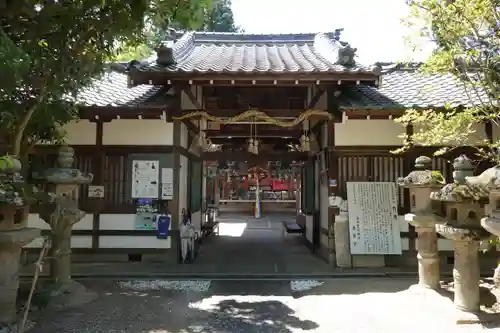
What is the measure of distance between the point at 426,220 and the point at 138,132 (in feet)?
21.8

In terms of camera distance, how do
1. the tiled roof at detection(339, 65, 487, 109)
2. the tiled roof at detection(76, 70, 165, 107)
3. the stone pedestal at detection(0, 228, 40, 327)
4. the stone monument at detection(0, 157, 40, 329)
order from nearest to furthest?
1. the stone monument at detection(0, 157, 40, 329)
2. the stone pedestal at detection(0, 228, 40, 327)
3. the tiled roof at detection(339, 65, 487, 109)
4. the tiled roof at detection(76, 70, 165, 107)

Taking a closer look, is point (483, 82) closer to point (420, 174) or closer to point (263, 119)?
point (420, 174)

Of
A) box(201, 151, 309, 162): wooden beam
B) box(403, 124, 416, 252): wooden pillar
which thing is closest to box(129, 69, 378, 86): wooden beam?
box(403, 124, 416, 252): wooden pillar

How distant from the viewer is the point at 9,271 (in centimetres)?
547

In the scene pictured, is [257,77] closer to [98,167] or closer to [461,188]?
[98,167]

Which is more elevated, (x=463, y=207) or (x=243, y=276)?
(x=463, y=207)

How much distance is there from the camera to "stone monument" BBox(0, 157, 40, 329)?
5203 millimetres

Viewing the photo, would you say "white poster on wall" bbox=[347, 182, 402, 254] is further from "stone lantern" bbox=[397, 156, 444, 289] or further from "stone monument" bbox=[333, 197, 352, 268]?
"stone lantern" bbox=[397, 156, 444, 289]

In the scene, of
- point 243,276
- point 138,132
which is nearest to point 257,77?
point 138,132

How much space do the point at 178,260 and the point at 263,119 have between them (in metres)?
3.98

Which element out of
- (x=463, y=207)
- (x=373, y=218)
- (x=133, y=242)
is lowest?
(x=133, y=242)

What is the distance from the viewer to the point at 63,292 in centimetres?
667

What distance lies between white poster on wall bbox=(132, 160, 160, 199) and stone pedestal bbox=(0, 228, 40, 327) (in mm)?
3977

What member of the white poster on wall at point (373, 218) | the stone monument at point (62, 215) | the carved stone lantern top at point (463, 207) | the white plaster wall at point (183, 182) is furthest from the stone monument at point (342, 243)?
the stone monument at point (62, 215)
